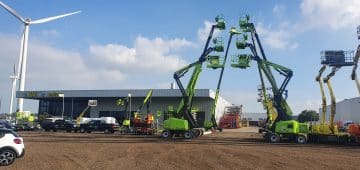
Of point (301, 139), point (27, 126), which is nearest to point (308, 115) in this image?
point (27, 126)

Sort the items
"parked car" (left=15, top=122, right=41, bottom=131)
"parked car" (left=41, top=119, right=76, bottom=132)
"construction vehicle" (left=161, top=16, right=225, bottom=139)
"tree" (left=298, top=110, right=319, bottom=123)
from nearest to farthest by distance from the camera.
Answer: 1. "construction vehicle" (left=161, top=16, right=225, bottom=139)
2. "parked car" (left=41, top=119, right=76, bottom=132)
3. "parked car" (left=15, top=122, right=41, bottom=131)
4. "tree" (left=298, top=110, right=319, bottom=123)

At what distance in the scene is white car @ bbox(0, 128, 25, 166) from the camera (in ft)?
56.7

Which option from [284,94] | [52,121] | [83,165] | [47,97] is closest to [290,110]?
[284,94]

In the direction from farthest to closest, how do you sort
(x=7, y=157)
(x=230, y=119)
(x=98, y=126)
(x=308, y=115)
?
1. (x=308, y=115)
2. (x=230, y=119)
3. (x=98, y=126)
4. (x=7, y=157)

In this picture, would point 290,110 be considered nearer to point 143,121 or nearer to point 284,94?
point 284,94

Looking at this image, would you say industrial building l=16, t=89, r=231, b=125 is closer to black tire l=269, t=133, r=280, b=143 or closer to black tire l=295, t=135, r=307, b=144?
black tire l=269, t=133, r=280, b=143

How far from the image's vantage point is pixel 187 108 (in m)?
41.2

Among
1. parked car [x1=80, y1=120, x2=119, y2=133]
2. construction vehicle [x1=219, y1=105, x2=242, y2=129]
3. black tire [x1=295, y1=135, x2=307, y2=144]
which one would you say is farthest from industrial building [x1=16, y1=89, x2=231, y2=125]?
black tire [x1=295, y1=135, x2=307, y2=144]

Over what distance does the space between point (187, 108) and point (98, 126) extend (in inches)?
637

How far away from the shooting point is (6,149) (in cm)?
1738

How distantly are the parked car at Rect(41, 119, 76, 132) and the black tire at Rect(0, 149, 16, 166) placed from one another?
37.7 meters

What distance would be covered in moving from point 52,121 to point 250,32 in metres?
28.0

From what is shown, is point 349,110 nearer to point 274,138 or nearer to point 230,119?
point 230,119

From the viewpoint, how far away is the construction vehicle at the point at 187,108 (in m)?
39.6
